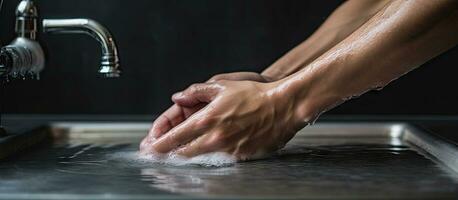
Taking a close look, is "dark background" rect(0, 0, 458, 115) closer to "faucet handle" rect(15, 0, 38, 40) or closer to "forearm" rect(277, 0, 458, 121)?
"faucet handle" rect(15, 0, 38, 40)

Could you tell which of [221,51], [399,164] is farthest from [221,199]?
[221,51]

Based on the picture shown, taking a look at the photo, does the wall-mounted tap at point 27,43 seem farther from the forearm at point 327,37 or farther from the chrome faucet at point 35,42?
the forearm at point 327,37

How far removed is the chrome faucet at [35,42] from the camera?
3.97ft

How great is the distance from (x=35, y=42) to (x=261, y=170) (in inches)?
17.5

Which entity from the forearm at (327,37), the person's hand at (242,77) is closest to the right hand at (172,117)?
the person's hand at (242,77)

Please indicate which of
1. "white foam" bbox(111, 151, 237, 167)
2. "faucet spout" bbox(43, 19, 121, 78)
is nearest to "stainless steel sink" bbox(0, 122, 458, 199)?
"white foam" bbox(111, 151, 237, 167)

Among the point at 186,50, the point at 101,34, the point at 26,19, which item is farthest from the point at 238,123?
the point at 186,50

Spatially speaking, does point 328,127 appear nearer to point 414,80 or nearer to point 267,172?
point 414,80

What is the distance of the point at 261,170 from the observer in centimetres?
103

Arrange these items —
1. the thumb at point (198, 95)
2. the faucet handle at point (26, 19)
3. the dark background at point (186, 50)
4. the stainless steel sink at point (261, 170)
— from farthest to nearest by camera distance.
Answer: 1. the dark background at point (186, 50)
2. the faucet handle at point (26, 19)
3. the thumb at point (198, 95)
4. the stainless steel sink at point (261, 170)

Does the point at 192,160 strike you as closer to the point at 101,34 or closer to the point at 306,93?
the point at 306,93

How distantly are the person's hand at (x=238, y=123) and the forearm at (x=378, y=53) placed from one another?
0.06ft

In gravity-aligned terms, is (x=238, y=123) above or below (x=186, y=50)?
below

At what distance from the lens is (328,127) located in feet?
4.68
